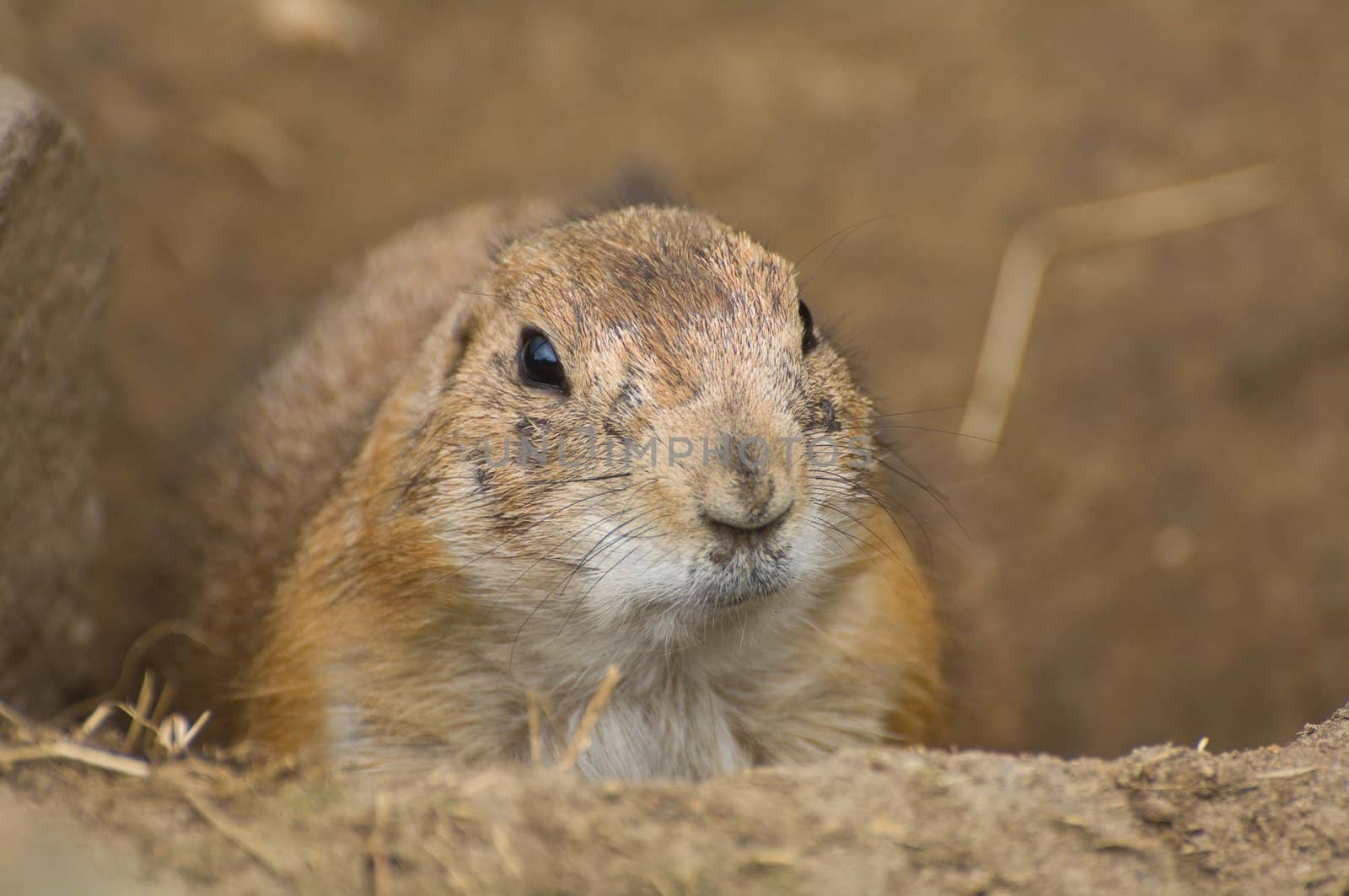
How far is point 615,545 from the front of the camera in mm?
3436

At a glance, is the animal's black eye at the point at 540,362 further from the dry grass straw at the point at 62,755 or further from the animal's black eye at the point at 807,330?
the dry grass straw at the point at 62,755

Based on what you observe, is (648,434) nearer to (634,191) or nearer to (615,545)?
(615,545)

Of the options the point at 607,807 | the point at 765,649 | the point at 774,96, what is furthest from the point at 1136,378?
the point at 607,807

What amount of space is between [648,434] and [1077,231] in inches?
218

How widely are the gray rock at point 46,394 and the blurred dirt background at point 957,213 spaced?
0.87m

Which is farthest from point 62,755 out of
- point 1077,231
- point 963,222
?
point 1077,231

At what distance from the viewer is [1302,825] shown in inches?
128

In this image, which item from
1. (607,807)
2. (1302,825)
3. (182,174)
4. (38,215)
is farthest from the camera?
(182,174)

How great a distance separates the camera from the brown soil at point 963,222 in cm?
703

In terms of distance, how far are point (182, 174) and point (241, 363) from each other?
1881 millimetres

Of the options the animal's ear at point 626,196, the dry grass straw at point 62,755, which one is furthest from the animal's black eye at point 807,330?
the dry grass straw at point 62,755

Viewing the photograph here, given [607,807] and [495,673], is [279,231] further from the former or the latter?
[607,807]

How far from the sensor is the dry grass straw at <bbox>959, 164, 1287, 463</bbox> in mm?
7816

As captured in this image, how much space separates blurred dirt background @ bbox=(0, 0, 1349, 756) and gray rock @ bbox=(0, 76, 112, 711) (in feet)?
2.84
